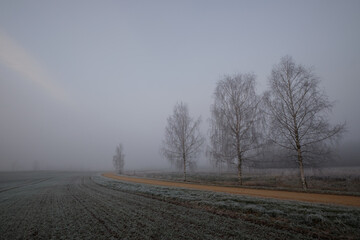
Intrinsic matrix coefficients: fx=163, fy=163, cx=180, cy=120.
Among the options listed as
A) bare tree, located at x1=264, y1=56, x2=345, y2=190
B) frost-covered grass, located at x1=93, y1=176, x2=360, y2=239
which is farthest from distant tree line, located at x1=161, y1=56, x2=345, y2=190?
frost-covered grass, located at x1=93, y1=176, x2=360, y2=239

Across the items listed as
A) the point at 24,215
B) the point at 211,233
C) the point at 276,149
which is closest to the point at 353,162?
the point at 276,149

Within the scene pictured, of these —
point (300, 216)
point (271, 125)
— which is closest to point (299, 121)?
point (271, 125)

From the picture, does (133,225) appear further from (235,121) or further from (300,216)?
(235,121)

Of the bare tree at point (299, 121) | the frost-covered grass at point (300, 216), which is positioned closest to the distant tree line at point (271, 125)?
the bare tree at point (299, 121)

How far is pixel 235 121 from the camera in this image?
18.9 meters

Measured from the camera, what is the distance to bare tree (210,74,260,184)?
18.1 m

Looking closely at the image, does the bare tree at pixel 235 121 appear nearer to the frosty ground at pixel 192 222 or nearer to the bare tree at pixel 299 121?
the bare tree at pixel 299 121

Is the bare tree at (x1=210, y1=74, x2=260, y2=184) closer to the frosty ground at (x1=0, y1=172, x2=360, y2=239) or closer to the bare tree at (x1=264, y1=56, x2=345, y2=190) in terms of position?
the bare tree at (x1=264, y1=56, x2=345, y2=190)

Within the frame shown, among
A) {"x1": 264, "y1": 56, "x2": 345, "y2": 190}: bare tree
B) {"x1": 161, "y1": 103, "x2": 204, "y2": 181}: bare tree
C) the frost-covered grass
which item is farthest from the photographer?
{"x1": 161, "y1": 103, "x2": 204, "y2": 181}: bare tree

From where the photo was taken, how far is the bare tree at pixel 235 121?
18.1 m

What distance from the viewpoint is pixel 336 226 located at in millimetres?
5559

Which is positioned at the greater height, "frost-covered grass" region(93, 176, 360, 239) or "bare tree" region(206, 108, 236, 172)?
"bare tree" region(206, 108, 236, 172)

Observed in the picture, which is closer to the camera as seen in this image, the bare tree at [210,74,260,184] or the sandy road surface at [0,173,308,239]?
the sandy road surface at [0,173,308,239]

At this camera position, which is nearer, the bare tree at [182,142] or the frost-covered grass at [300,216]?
the frost-covered grass at [300,216]
